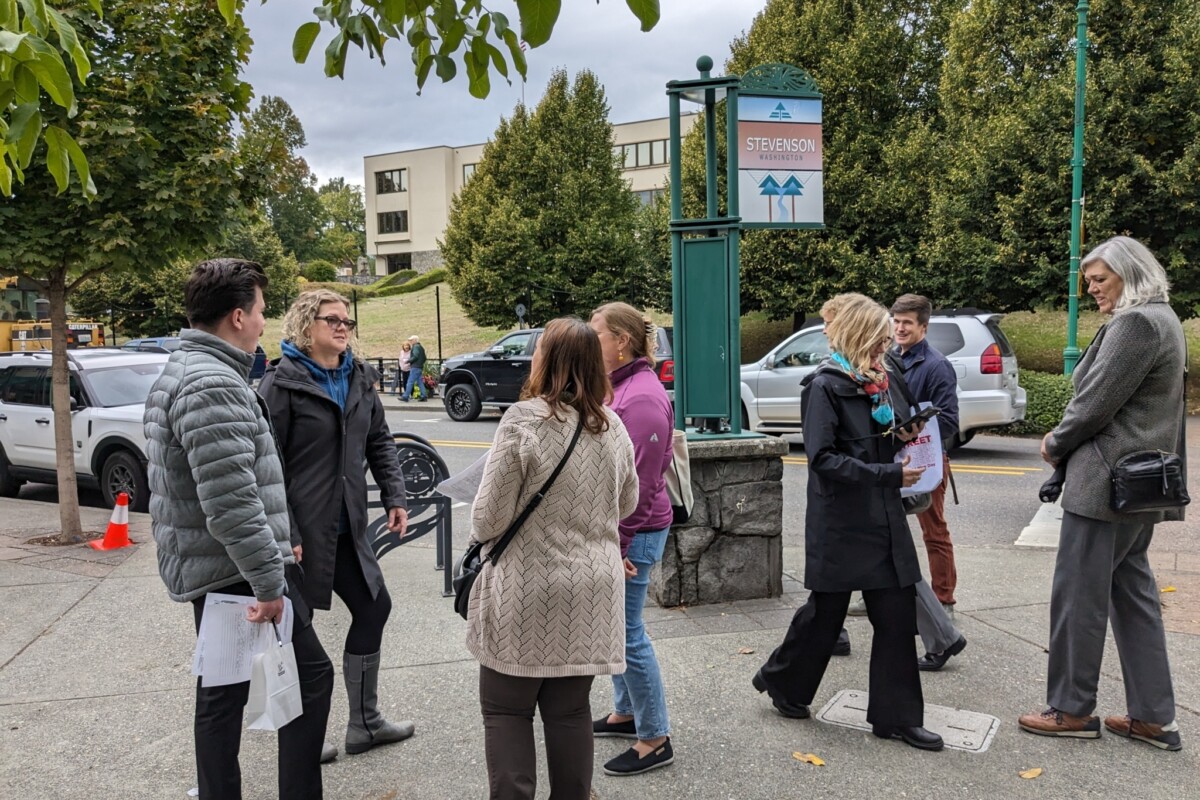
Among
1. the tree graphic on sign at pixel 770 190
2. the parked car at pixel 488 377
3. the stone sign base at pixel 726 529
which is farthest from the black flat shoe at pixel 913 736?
the parked car at pixel 488 377

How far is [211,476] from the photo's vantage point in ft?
8.64

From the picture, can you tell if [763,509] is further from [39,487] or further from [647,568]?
[39,487]

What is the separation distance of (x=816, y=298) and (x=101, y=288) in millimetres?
32458

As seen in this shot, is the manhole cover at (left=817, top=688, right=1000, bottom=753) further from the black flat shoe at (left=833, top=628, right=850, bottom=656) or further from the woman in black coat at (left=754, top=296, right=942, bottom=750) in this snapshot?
the black flat shoe at (left=833, top=628, right=850, bottom=656)

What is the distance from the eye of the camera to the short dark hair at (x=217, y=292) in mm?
2826

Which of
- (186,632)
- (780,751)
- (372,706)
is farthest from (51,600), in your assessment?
(780,751)

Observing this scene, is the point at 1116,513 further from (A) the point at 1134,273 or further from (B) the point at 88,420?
(B) the point at 88,420

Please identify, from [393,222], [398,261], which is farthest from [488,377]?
[398,261]

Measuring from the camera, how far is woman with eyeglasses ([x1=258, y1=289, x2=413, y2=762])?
3.34 m

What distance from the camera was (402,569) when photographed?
21.9 feet

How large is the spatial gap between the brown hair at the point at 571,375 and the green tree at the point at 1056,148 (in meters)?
17.1

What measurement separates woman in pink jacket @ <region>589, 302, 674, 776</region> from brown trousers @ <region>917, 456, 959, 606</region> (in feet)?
6.29

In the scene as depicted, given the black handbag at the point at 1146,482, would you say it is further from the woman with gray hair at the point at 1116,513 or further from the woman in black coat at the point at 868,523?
the woman in black coat at the point at 868,523

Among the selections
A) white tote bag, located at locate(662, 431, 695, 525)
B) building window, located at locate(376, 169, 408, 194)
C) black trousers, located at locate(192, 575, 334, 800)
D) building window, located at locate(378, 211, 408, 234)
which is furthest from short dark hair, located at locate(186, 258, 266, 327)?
building window, located at locate(376, 169, 408, 194)
